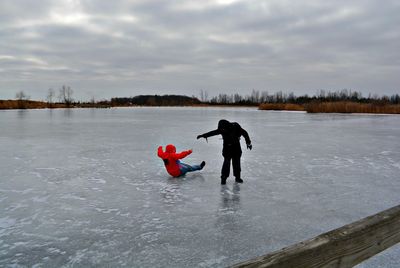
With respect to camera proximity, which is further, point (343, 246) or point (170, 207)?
point (170, 207)

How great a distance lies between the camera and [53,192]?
425 cm

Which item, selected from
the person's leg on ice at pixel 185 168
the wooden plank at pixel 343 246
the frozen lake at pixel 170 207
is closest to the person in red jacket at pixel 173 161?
the person's leg on ice at pixel 185 168

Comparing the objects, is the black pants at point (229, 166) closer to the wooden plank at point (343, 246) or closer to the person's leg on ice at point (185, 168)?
the person's leg on ice at point (185, 168)

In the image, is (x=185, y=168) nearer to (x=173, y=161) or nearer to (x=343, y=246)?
(x=173, y=161)

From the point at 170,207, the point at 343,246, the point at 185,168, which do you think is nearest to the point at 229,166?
the point at 185,168

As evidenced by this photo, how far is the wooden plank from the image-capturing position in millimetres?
1165

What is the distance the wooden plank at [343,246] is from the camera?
1.17 meters

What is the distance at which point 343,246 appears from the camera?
1.32 m

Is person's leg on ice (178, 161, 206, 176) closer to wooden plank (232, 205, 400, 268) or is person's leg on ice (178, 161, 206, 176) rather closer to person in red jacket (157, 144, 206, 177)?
person in red jacket (157, 144, 206, 177)

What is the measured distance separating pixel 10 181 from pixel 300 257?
4795 millimetres

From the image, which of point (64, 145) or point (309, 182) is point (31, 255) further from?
point (64, 145)

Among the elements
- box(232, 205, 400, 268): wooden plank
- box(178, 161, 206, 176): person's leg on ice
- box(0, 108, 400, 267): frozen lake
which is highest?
box(232, 205, 400, 268): wooden plank

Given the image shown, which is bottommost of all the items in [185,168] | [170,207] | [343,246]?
[170,207]

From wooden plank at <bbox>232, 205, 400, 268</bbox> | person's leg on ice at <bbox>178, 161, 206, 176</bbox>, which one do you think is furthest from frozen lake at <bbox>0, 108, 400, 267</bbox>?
wooden plank at <bbox>232, 205, 400, 268</bbox>
